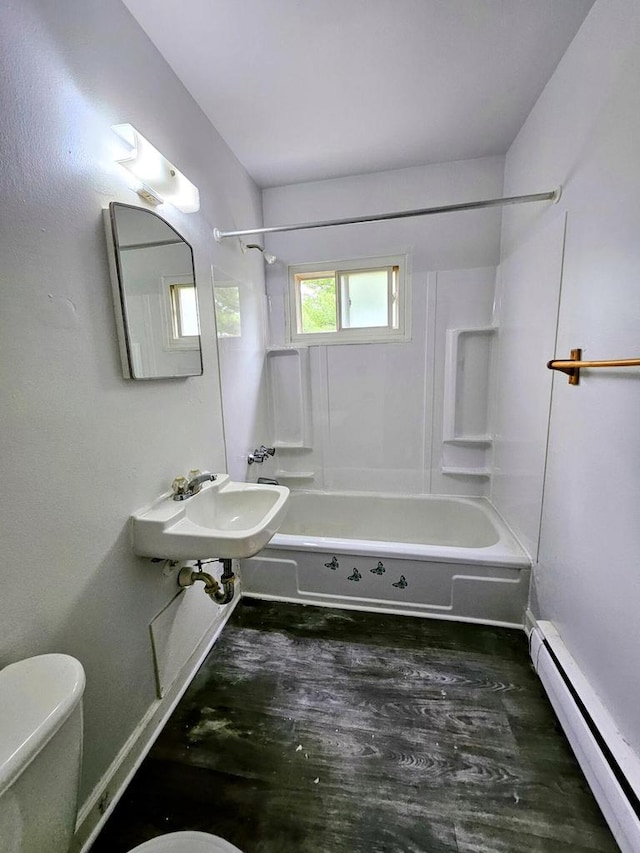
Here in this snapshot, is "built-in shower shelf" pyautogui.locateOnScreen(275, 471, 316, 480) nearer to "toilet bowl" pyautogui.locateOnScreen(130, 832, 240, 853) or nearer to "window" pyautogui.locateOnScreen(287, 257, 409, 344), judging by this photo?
"window" pyautogui.locateOnScreen(287, 257, 409, 344)

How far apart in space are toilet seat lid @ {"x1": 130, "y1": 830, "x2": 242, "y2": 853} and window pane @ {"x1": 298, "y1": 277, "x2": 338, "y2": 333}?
2.43 m

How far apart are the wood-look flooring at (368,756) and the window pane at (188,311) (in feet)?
4.98

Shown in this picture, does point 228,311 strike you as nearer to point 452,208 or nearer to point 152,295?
point 152,295

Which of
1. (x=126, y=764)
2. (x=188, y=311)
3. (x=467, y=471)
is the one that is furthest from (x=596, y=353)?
(x=126, y=764)

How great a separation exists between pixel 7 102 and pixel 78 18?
0.45m

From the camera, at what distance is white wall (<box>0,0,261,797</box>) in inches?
32.5

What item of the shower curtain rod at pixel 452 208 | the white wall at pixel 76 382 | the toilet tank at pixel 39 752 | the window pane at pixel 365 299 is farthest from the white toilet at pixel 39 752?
the window pane at pixel 365 299

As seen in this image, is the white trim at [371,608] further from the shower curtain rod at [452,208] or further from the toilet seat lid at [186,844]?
the shower curtain rod at [452,208]

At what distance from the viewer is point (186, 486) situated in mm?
1380

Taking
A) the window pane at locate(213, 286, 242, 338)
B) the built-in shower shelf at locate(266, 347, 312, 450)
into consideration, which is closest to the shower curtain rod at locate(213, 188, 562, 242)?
the window pane at locate(213, 286, 242, 338)

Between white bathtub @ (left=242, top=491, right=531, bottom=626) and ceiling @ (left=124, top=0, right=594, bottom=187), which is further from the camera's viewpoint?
white bathtub @ (left=242, top=491, right=531, bottom=626)

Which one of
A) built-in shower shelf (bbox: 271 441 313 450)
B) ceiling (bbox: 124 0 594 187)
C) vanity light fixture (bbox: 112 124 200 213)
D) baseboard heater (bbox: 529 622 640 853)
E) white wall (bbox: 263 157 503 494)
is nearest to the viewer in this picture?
baseboard heater (bbox: 529 622 640 853)

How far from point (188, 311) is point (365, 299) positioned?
1.34 metres

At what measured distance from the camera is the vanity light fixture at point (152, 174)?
111 centimetres
